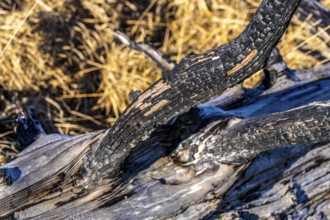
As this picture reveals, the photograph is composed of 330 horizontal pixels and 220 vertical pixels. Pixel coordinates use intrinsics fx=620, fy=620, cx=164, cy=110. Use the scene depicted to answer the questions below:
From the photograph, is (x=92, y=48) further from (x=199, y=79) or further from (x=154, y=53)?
(x=199, y=79)

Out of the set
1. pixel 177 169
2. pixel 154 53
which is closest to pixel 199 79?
pixel 177 169

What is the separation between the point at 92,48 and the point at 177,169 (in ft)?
4.43

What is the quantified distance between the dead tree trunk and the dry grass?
981 millimetres

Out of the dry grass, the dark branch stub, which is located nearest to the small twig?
the dry grass

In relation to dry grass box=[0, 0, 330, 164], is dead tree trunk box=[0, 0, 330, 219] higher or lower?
lower

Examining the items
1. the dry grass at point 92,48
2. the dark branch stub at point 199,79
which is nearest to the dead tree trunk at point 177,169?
the dark branch stub at point 199,79

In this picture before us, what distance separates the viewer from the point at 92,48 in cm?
297

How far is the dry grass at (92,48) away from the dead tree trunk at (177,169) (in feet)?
3.22

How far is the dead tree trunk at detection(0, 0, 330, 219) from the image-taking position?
5.18 ft

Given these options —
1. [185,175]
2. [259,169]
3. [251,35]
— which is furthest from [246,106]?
[251,35]

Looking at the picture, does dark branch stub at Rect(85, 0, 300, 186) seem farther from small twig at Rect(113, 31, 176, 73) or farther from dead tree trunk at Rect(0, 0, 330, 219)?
small twig at Rect(113, 31, 176, 73)

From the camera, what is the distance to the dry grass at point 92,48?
2.81 meters

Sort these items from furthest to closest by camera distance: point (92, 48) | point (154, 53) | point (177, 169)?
point (92, 48), point (154, 53), point (177, 169)

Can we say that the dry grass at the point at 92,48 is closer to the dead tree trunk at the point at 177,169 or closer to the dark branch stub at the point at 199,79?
the dead tree trunk at the point at 177,169
